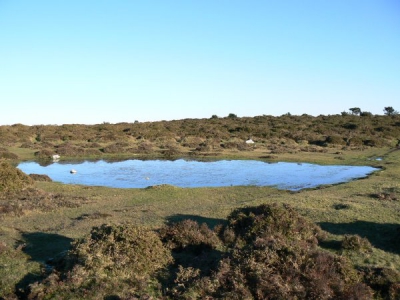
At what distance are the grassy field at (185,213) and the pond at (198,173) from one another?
8.36 feet

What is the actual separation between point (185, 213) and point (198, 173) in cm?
1334

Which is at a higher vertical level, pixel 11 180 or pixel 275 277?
pixel 11 180

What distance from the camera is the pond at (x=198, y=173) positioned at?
85.3 ft

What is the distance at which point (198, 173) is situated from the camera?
30.0 meters

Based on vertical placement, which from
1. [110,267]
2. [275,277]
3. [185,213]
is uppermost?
[275,277]

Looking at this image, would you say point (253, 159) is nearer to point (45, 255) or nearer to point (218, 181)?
point (218, 181)

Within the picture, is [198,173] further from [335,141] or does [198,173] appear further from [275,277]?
[335,141]

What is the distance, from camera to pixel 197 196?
20.6 meters

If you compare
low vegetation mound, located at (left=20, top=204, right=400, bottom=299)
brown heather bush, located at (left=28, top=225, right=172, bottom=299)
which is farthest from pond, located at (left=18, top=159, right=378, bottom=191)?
brown heather bush, located at (left=28, top=225, right=172, bottom=299)

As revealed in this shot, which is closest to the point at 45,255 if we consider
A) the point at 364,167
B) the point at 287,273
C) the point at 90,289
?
the point at 90,289

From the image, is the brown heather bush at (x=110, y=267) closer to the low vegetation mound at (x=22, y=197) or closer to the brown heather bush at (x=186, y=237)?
the brown heather bush at (x=186, y=237)

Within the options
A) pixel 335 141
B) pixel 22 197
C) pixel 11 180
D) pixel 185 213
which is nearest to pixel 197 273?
pixel 185 213

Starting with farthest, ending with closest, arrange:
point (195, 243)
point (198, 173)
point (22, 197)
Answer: point (198, 173) < point (22, 197) < point (195, 243)

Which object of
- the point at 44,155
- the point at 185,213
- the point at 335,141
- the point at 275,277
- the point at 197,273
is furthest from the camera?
the point at 335,141
